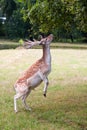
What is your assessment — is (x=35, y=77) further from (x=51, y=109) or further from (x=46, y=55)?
(x=51, y=109)

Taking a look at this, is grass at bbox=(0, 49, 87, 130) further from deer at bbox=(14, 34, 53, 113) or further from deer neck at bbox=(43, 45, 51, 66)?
deer neck at bbox=(43, 45, 51, 66)

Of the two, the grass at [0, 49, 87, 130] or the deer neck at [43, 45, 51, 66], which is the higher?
the deer neck at [43, 45, 51, 66]

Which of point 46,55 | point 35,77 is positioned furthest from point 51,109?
point 46,55

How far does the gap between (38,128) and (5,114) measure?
4.37ft

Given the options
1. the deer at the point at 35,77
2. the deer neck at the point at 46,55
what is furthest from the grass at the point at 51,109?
the deer neck at the point at 46,55

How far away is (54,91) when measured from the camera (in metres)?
A: 11.1

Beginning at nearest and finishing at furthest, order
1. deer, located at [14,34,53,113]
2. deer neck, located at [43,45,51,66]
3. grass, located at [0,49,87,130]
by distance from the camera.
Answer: grass, located at [0,49,87,130], deer, located at [14,34,53,113], deer neck, located at [43,45,51,66]

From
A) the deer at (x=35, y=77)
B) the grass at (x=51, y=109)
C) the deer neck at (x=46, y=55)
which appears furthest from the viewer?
the deer neck at (x=46, y=55)

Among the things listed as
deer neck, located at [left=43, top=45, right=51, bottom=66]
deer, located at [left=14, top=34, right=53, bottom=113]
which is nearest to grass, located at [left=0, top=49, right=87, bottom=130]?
deer, located at [left=14, top=34, right=53, bottom=113]

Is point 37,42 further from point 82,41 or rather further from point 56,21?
point 82,41

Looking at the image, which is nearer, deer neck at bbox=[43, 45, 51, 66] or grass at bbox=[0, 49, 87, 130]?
grass at bbox=[0, 49, 87, 130]

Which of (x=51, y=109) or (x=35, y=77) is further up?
(x=35, y=77)

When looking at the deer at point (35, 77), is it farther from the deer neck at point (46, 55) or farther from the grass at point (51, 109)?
the grass at point (51, 109)

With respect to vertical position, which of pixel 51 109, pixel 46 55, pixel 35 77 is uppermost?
pixel 46 55
